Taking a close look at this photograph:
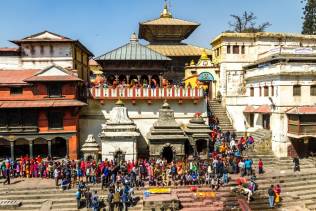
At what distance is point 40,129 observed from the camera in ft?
85.7

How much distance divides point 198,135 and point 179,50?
1450cm

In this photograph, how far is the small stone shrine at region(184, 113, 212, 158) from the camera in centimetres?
2671

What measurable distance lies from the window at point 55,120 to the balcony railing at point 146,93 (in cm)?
319

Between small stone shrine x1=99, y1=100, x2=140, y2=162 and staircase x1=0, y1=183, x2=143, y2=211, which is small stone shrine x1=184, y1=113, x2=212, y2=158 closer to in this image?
small stone shrine x1=99, y1=100, x2=140, y2=162

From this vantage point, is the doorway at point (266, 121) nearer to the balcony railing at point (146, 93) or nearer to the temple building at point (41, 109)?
the balcony railing at point (146, 93)

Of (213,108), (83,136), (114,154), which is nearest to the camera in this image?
(114,154)

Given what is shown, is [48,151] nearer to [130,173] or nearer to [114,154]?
[114,154]

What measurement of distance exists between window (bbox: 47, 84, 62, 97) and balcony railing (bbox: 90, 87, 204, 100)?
276 cm

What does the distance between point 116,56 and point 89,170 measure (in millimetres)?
10888

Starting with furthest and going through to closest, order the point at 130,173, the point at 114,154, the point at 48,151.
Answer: the point at 48,151
the point at 114,154
the point at 130,173

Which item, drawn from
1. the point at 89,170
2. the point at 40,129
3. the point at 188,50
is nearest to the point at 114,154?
the point at 89,170

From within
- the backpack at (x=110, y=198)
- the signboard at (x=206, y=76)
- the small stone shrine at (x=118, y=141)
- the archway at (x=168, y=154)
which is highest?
the signboard at (x=206, y=76)

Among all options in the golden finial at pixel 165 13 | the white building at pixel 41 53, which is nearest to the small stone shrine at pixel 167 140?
the white building at pixel 41 53

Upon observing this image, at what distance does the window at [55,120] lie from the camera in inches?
1033
